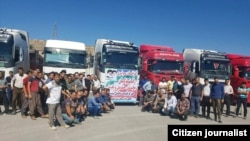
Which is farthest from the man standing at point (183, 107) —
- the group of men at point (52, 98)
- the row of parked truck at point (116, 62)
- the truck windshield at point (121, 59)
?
the truck windshield at point (121, 59)

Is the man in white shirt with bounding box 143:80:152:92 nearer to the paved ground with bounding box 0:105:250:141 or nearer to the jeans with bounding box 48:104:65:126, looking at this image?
the paved ground with bounding box 0:105:250:141

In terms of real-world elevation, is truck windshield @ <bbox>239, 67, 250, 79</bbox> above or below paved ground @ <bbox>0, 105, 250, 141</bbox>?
above

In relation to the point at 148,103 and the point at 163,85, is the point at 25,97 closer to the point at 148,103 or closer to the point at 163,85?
the point at 148,103

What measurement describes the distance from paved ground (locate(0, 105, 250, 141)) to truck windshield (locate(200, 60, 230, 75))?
6.00m

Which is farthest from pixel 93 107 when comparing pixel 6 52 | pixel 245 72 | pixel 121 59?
pixel 245 72

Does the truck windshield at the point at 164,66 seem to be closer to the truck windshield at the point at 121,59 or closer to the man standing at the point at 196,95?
the truck windshield at the point at 121,59

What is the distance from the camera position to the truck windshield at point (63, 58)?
55.0 feet

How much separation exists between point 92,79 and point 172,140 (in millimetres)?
8523

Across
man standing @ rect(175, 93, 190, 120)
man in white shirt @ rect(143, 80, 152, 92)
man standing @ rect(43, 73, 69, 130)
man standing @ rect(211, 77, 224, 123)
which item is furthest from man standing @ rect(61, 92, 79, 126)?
man in white shirt @ rect(143, 80, 152, 92)

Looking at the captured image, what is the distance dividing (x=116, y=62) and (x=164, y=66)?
123 inches

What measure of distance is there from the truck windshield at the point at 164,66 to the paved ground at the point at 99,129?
16.6 feet

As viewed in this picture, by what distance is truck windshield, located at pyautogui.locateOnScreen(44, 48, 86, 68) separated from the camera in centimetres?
1678

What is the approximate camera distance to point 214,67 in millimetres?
19047

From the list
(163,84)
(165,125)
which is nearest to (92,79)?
(163,84)
